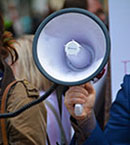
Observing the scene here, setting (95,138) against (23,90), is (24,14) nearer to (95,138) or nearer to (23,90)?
(23,90)

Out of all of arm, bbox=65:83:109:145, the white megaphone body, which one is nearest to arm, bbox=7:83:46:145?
arm, bbox=65:83:109:145

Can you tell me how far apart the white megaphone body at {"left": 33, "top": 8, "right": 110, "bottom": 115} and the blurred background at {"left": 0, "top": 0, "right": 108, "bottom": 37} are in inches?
91.3

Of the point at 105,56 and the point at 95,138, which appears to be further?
the point at 95,138

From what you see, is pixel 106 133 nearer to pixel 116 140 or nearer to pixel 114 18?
pixel 116 140

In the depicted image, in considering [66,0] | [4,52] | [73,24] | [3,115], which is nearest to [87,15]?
[73,24]

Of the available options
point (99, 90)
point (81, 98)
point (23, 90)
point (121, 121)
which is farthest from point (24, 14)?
point (81, 98)

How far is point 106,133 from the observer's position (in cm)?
143

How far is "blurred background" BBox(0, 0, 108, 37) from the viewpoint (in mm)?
3975

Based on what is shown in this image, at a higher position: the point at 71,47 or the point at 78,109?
the point at 71,47

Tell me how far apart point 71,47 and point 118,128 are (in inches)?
15.8

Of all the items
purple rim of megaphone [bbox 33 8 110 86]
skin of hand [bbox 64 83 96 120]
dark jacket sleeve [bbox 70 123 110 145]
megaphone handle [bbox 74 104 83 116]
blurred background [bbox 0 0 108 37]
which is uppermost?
blurred background [bbox 0 0 108 37]

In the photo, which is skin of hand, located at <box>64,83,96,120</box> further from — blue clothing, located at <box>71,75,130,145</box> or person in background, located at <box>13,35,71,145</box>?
person in background, located at <box>13,35,71,145</box>

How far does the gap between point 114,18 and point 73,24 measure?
0.58 m

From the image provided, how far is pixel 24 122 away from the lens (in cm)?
143
